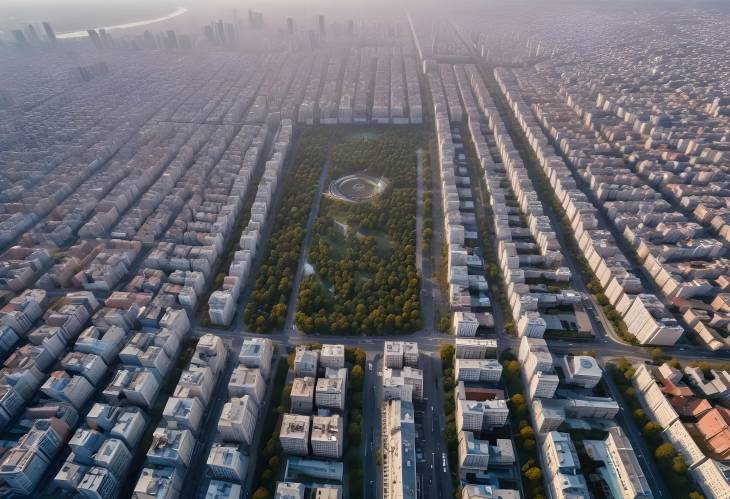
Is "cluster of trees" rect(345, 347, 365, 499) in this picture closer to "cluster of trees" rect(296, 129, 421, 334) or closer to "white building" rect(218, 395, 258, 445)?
"cluster of trees" rect(296, 129, 421, 334)

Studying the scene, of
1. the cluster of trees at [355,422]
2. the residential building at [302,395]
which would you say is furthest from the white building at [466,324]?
the residential building at [302,395]

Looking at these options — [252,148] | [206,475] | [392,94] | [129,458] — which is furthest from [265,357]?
[392,94]

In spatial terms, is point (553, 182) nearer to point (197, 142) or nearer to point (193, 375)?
point (193, 375)

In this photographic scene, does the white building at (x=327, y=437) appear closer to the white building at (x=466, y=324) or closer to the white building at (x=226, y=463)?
the white building at (x=226, y=463)

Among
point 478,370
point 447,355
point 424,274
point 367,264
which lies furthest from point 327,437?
point 424,274

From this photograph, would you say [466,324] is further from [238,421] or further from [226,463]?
[226,463]

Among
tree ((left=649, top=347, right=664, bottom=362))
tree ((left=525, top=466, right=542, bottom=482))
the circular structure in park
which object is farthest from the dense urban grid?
tree ((left=649, top=347, right=664, bottom=362))

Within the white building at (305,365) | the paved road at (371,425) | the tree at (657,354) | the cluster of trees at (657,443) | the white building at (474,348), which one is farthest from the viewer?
the tree at (657,354)
